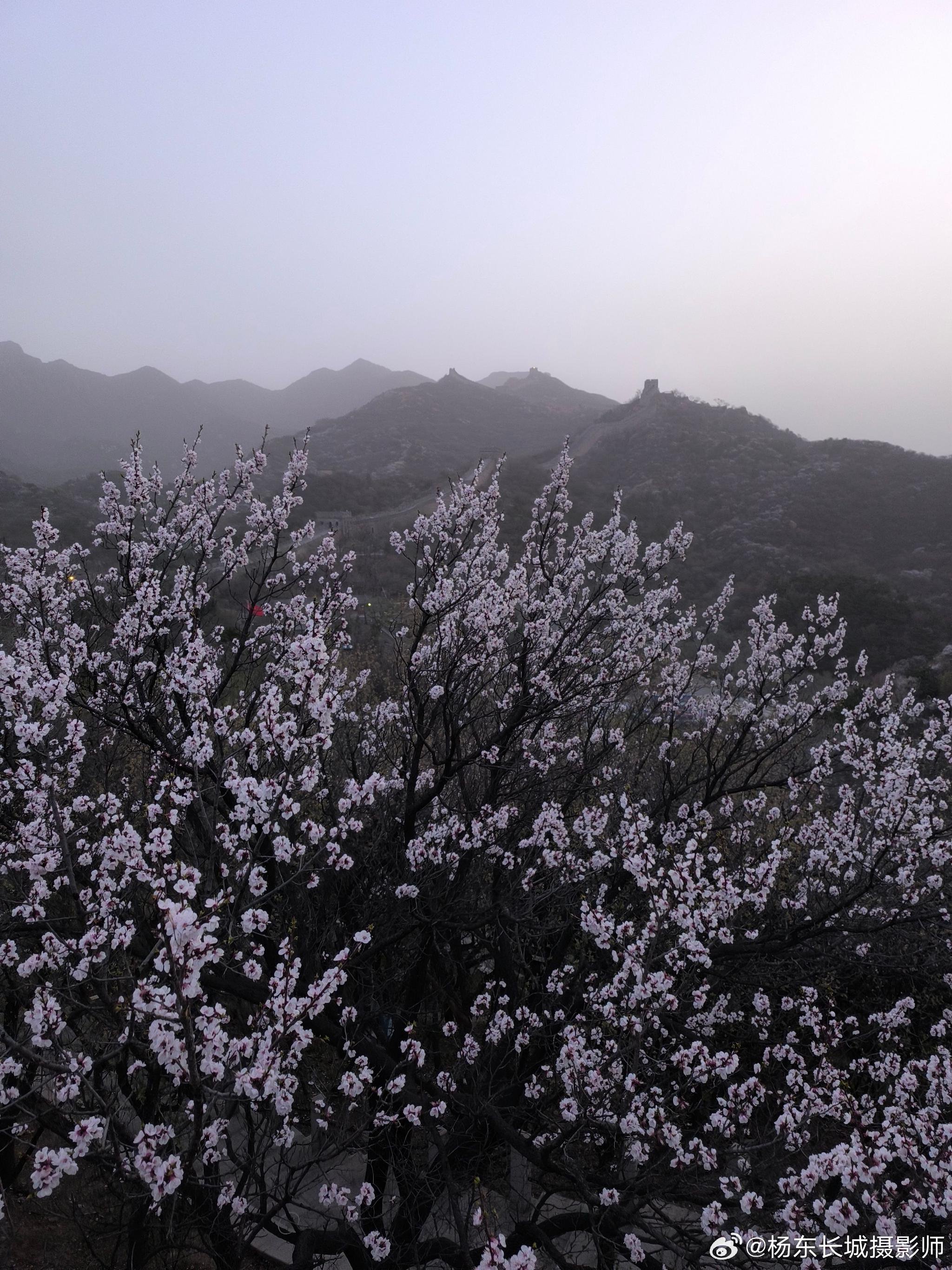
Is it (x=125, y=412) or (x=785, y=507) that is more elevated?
(x=125, y=412)

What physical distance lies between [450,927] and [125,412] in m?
131

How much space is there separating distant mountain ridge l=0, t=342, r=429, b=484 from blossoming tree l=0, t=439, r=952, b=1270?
253 ft

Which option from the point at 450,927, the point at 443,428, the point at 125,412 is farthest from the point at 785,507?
the point at 125,412

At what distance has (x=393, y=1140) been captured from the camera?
624 cm

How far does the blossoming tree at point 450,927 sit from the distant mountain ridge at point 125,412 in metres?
77.1

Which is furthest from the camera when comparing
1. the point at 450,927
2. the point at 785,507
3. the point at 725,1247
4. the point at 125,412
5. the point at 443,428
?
the point at 125,412

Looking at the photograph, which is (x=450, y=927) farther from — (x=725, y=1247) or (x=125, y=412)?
(x=125, y=412)

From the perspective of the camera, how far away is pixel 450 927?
6934 mm

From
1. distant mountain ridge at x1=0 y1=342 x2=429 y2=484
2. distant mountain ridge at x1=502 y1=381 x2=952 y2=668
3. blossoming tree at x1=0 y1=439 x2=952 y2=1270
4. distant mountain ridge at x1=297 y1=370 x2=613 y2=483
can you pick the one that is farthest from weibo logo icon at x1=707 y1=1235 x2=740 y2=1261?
distant mountain ridge at x1=0 y1=342 x2=429 y2=484

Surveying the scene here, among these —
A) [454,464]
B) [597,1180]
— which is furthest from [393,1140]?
[454,464]

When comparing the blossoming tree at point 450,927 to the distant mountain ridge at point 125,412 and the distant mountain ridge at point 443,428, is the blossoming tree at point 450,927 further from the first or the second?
the distant mountain ridge at point 125,412

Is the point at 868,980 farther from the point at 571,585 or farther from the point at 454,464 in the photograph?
the point at 454,464

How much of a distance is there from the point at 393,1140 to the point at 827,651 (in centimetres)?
852

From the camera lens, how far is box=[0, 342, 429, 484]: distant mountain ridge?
90.8 meters
